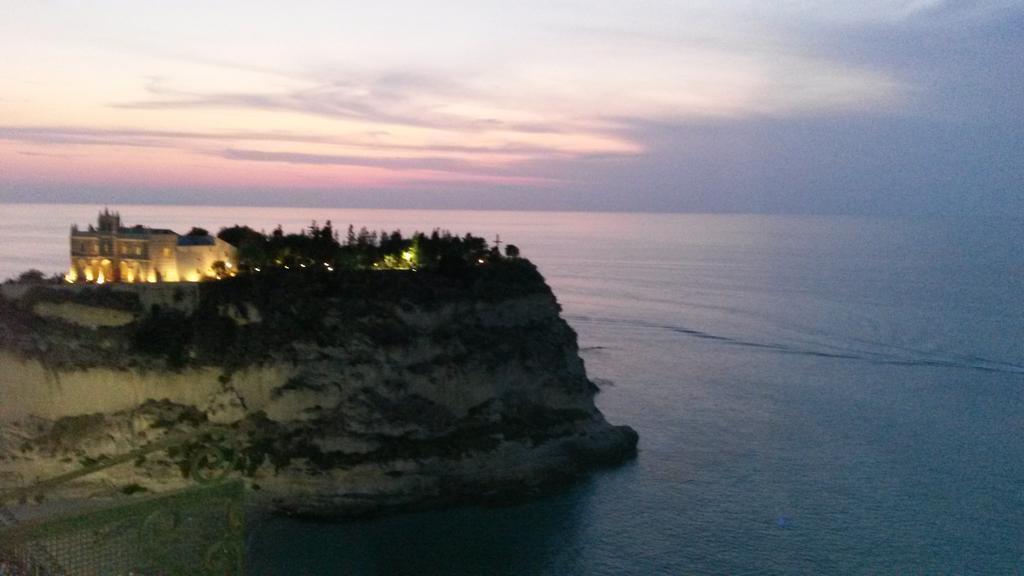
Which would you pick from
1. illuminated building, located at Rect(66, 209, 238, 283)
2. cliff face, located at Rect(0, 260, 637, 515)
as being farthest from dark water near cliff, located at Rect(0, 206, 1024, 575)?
illuminated building, located at Rect(66, 209, 238, 283)

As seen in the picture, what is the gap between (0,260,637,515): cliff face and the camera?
2833 centimetres

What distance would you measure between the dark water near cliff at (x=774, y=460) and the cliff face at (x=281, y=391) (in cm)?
201

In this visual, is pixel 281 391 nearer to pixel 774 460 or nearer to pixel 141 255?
pixel 141 255

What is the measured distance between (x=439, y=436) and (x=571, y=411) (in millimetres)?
6323

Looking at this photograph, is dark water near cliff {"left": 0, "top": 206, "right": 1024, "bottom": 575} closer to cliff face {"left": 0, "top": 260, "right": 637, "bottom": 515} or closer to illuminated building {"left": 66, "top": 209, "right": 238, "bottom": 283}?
cliff face {"left": 0, "top": 260, "right": 637, "bottom": 515}

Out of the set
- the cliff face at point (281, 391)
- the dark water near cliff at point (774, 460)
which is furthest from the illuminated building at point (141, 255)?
the dark water near cliff at point (774, 460)

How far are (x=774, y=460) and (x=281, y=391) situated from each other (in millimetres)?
20700

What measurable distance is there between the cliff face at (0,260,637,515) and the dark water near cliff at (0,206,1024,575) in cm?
201

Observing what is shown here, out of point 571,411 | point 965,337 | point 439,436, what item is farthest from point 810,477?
point 965,337

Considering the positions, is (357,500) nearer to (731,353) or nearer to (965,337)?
(731,353)

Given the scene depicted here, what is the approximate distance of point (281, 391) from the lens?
1144 inches

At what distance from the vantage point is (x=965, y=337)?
6053cm

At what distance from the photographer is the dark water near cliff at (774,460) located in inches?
990

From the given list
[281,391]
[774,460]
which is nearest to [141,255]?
[281,391]
